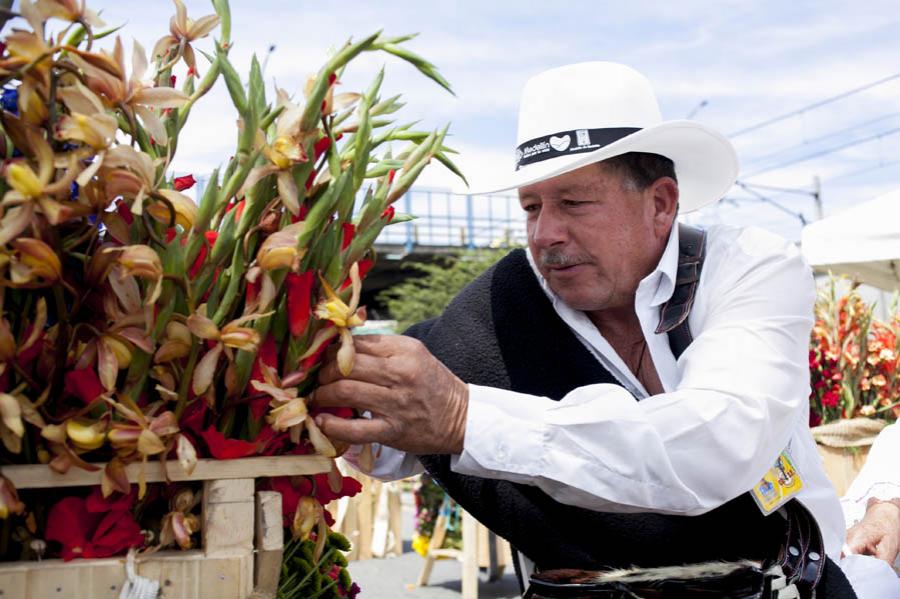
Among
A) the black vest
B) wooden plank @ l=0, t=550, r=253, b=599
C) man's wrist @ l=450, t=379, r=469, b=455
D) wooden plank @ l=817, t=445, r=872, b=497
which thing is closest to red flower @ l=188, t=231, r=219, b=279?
wooden plank @ l=0, t=550, r=253, b=599

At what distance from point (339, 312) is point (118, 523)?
1.13ft

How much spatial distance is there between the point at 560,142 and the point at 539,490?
2.40 feet

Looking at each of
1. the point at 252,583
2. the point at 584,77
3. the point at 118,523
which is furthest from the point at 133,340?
the point at 584,77

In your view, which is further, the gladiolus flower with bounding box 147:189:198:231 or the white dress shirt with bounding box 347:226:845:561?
the white dress shirt with bounding box 347:226:845:561

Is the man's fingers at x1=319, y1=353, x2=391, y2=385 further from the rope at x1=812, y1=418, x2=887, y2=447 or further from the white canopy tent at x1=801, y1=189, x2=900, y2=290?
the white canopy tent at x1=801, y1=189, x2=900, y2=290

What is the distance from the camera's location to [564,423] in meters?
1.42

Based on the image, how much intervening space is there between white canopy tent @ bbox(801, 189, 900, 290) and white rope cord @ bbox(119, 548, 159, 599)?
15.4ft

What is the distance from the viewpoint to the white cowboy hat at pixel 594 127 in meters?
1.95

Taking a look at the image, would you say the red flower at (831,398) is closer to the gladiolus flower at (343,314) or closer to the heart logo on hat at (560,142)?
the heart logo on hat at (560,142)

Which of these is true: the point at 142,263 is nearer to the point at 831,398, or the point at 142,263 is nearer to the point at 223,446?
the point at 223,446

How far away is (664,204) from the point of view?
2.10 metres

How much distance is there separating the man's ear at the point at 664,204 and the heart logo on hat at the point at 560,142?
0.23m

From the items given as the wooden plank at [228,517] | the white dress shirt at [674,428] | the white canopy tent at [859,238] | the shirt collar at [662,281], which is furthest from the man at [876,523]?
the white canopy tent at [859,238]

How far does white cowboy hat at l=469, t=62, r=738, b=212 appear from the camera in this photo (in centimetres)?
195
